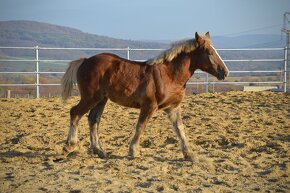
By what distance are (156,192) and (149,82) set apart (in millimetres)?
2026

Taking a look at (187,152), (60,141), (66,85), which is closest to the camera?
(187,152)

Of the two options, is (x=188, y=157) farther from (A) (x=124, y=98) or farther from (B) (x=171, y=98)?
(A) (x=124, y=98)

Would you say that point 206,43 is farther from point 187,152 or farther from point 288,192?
point 288,192

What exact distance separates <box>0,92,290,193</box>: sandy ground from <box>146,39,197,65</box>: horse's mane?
1.45 m

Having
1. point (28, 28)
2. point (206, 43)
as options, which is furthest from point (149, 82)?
point (28, 28)

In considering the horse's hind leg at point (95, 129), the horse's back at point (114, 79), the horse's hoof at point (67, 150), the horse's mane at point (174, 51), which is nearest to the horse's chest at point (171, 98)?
the horse's back at point (114, 79)

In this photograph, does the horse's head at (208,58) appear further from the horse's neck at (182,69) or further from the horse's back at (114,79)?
the horse's back at (114,79)

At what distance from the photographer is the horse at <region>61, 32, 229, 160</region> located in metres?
6.14

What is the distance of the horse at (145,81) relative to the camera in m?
6.14

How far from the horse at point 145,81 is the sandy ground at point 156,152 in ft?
1.36

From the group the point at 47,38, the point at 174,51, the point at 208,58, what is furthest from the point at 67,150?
the point at 47,38

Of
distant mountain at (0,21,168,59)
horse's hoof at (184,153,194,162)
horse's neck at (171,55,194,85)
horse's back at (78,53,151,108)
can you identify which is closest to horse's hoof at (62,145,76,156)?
horse's back at (78,53,151,108)

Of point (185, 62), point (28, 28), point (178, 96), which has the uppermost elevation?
point (28, 28)

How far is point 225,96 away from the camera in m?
12.0
